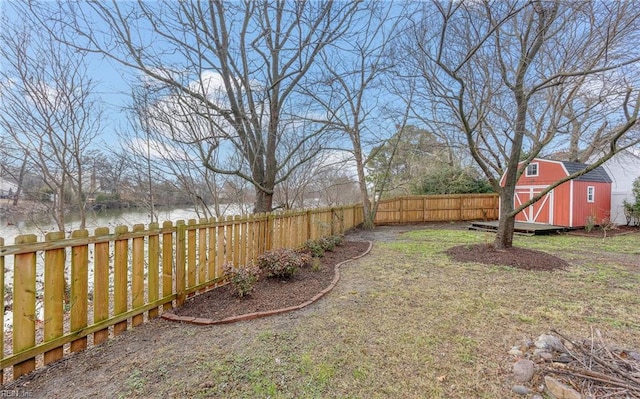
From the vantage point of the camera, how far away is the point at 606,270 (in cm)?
521

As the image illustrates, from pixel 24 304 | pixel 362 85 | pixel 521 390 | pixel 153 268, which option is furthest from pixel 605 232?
pixel 24 304

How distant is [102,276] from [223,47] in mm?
4078

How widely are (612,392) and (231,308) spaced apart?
325 cm

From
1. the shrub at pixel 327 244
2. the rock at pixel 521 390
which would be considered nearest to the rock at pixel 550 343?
the rock at pixel 521 390

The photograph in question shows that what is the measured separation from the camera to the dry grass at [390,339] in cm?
197

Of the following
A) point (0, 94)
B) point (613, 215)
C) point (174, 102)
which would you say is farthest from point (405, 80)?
point (613, 215)

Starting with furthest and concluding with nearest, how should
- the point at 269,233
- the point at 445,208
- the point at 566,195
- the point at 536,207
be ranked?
the point at 445,208 < the point at 536,207 < the point at 566,195 < the point at 269,233

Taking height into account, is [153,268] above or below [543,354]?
above

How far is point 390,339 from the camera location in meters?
2.61

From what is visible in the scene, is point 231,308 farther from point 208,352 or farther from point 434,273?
point 434,273

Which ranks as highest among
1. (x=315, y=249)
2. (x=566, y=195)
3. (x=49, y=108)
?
(x=49, y=108)

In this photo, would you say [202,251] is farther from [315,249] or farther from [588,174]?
[588,174]

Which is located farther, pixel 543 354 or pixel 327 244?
pixel 327 244

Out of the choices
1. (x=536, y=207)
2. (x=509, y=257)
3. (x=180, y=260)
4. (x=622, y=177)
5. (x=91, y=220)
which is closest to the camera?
(x=180, y=260)
